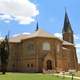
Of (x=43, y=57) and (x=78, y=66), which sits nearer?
(x=43, y=57)

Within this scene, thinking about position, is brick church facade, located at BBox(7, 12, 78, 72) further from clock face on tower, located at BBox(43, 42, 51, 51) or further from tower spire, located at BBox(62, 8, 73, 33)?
tower spire, located at BBox(62, 8, 73, 33)

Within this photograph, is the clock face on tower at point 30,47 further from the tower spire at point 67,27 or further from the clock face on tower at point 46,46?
the tower spire at point 67,27

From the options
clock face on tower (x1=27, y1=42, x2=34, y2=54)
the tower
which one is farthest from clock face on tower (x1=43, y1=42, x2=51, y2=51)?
the tower

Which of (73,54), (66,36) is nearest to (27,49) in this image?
(73,54)

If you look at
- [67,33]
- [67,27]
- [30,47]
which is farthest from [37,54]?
[67,27]

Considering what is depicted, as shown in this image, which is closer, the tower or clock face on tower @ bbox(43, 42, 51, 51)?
clock face on tower @ bbox(43, 42, 51, 51)

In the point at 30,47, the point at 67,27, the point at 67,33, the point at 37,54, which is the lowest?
the point at 37,54

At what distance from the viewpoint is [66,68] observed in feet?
237

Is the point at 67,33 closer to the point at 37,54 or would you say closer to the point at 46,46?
the point at 46,46

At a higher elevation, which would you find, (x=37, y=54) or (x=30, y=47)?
(x=30, y=47)

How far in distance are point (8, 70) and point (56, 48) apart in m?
13.3

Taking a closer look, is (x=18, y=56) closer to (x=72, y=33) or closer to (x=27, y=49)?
(x=27, y=49)

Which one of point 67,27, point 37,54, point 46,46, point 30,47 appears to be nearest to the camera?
point 37,54

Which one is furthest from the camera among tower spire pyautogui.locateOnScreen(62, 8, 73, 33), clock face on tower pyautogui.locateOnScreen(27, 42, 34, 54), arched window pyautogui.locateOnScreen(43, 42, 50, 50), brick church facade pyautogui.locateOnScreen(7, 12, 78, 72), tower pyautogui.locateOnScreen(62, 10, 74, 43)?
tower spire pyautogui.locateOnScreen(62, 8, 73, 33)
